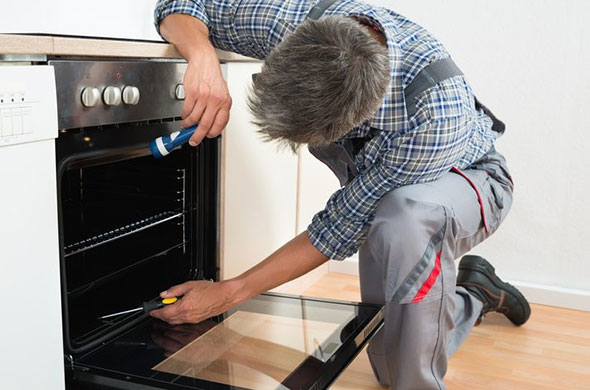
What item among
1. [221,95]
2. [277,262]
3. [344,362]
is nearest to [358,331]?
[344,362]

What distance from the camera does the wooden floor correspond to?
5.80 ft

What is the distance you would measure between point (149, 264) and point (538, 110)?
4.44ft

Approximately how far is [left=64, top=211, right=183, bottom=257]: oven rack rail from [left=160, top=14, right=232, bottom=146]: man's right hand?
229 millimetres

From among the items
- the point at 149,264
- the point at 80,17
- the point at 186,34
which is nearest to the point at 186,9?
the point at 186,34

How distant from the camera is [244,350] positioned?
48.8 inches

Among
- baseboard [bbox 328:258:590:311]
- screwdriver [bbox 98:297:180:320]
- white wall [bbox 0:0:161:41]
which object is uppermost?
white wall [bbox 0:0:161:41]

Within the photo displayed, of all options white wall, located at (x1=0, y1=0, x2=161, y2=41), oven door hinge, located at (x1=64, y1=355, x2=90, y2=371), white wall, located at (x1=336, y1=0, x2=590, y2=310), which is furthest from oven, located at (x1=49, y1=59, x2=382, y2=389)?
white wall, located at (x1=336, y1=0, x2=590, y2=310)

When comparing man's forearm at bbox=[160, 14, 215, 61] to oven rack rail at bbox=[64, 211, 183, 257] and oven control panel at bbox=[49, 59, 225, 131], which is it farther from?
oven rack rail at bbox=[64, 211, 183, 257]

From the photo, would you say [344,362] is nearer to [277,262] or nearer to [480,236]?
[277,262]

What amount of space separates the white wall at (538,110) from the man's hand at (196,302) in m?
1.27

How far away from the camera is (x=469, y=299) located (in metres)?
1.88

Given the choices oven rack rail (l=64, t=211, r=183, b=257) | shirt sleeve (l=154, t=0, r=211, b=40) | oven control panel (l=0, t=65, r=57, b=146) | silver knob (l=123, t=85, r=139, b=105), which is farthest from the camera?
shirt sleeve (l=154, t=0, r=211, b=40)

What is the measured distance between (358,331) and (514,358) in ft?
2.48

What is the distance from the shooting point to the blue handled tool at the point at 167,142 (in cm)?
127
